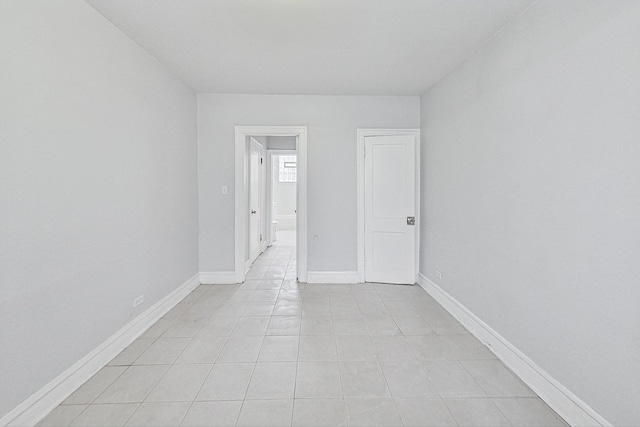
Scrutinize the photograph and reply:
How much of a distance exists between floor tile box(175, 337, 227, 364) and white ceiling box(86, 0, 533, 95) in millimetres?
2516

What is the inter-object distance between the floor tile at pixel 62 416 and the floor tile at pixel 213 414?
2.06 ft

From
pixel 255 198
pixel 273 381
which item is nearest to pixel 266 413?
pixel 273 381

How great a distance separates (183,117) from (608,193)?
3.78 metres

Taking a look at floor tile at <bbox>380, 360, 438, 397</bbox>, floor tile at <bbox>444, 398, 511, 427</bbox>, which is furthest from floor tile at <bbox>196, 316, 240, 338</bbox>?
floor tile at <bbox>444, 398, 511, 427</bbox>

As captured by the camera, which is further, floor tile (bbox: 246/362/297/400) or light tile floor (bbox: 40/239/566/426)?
floor tile (bbox: 246/362/297/400)

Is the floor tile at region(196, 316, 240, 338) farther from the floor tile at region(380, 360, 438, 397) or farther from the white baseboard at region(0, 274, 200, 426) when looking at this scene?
the floor tile at region(380, 360, 438, 397)

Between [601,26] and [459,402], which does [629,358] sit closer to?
[459,402]

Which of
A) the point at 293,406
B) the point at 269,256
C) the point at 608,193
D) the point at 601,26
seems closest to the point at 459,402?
the point at 293,406

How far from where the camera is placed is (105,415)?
1710 millimetres

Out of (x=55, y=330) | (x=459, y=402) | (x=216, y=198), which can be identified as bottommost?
(x=459, y=402)

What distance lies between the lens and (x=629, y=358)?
1.38 metres

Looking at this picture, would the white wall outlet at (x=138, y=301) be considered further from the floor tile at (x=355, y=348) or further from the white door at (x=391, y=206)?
the white door at (x=391, y=206)

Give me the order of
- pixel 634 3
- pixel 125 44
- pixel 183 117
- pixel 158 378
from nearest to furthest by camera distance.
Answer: pixel 634 3 → pixel 158 378 → pixel 125 44 → pixel 183 117

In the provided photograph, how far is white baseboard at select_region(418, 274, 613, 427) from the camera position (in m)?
1.60
